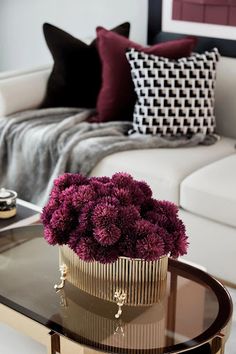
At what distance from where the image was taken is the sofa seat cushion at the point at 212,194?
267 cm

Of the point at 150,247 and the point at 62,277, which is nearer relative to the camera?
the point at 150,247

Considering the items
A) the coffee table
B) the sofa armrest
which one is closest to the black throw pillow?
the sofa armrest

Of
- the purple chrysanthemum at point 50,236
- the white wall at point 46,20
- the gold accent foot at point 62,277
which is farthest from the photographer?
the white wall at point 46,20

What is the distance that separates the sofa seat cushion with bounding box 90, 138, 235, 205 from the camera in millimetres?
2844

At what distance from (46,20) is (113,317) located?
9.47 feet

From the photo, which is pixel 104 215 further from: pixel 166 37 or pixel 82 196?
pixel 166 37

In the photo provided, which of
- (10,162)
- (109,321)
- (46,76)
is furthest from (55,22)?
(109,321)

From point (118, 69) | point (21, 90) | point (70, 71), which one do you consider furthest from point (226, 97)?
point (21, 90)

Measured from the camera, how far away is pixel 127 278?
1.86m

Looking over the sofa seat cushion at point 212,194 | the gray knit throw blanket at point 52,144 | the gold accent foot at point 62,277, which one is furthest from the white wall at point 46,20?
the gold accent foot at point 62,277

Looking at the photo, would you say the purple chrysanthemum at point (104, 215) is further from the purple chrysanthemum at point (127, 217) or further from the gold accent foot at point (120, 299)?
the gold accent foot at point (120, 299)

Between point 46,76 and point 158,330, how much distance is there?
2.03 m

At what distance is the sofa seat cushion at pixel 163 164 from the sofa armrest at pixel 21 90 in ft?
2.12

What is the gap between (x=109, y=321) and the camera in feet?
5.97
